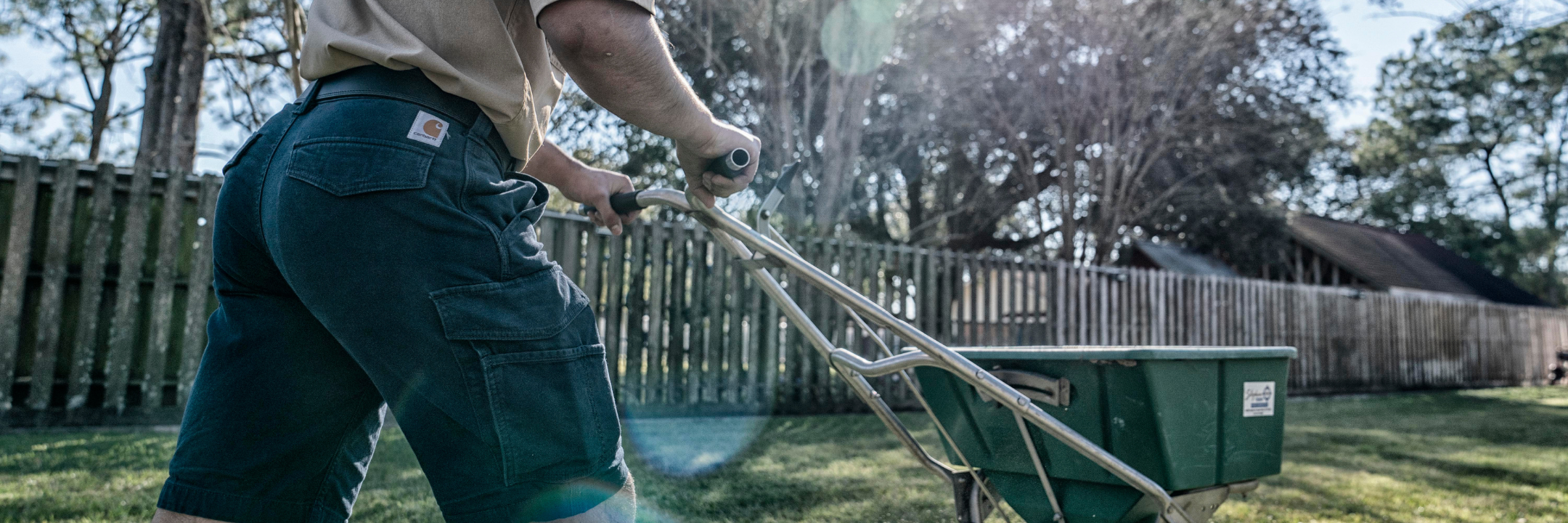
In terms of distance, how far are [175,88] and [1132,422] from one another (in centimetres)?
901

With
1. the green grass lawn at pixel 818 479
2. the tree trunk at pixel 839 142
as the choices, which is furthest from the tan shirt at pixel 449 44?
the tree trunk at pixel 839 142

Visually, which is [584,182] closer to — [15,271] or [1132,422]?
[1132,422]

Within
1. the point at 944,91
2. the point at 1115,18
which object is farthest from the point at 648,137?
the point at 1115,18

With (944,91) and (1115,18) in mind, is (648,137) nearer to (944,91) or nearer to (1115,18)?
(944,91)

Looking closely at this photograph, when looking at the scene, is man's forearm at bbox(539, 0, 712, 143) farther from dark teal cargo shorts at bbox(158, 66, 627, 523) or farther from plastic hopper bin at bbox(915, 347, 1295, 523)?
plastic hopper bin at bbox(915, 347, 1295, 523)

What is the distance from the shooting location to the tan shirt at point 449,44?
1.12 meters

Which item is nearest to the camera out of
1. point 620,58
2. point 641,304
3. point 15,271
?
point 620,58

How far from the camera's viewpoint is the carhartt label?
1.07 metres

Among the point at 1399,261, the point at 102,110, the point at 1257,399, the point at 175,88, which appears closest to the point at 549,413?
the point at 1257,399

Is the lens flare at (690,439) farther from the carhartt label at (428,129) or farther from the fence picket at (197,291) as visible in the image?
the carhartt label at (428,129)

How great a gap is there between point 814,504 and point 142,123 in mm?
8361

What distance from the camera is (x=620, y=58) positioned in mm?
1117

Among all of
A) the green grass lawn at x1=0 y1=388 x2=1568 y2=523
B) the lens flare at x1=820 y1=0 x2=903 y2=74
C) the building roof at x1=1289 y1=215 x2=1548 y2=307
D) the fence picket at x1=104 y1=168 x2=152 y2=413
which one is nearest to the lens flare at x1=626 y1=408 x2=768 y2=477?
the green grass lawn at x1=0 y1=388 x2=1568 y2=523

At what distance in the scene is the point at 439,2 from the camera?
1158 mm
